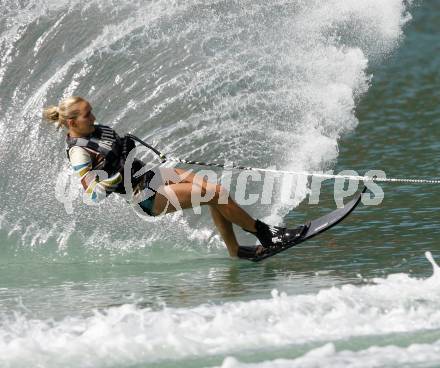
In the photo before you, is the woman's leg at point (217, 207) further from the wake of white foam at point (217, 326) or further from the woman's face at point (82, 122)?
the wake of white foam at point (217, 326)

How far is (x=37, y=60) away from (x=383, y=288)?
13.5 ft

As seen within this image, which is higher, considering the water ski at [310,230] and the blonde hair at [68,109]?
the blonde hair at [68,109]

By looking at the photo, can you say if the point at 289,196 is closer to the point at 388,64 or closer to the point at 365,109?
the point at 365,109

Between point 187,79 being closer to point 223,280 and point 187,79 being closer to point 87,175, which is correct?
point 87,175

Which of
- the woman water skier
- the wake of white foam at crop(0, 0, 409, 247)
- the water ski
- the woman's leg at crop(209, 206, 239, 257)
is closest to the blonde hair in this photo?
the woman water skier

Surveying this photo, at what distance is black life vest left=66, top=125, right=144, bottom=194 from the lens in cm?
578

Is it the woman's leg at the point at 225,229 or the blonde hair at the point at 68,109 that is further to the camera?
the woman's leg at the point at 225,229

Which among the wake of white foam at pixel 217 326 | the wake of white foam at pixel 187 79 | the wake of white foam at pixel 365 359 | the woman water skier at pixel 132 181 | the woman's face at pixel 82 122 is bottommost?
the wake of white foam at pixel 365 359

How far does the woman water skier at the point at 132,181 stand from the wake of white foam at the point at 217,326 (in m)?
1.13

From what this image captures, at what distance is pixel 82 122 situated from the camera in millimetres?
5711

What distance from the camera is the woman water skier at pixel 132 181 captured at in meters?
5.75

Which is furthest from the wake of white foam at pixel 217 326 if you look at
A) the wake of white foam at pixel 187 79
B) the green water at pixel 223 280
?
the wake of white foam at pixel 187 79

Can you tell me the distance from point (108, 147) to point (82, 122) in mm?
239

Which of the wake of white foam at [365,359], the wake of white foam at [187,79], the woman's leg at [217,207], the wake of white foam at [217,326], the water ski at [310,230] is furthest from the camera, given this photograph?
the wake of white foam at [187,79]
